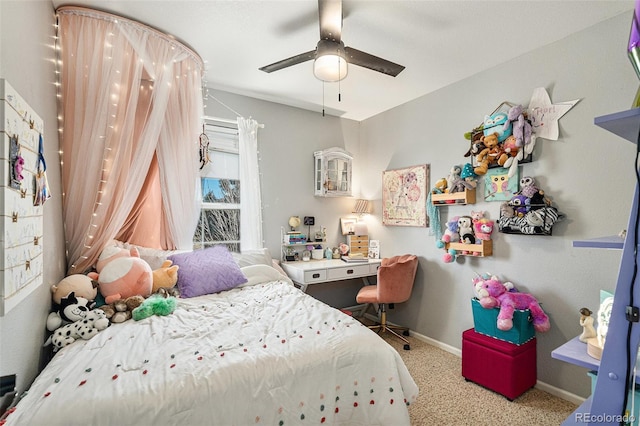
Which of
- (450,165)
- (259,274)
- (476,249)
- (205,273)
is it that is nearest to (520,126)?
(450,165)

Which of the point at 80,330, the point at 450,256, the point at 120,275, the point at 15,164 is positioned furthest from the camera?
the point at 450,256

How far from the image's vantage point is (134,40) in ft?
6.81

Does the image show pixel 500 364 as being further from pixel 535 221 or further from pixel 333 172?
pixel 333 172

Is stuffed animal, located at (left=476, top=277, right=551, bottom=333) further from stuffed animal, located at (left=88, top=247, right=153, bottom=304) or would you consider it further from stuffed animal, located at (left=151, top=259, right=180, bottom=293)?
stuffed animal, located at (left=88, top=247, right=153, bottom=304)

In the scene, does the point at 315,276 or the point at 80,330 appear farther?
the point at 315,276

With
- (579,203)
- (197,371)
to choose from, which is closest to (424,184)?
Result: (579,203)

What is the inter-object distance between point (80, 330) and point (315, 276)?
203cm

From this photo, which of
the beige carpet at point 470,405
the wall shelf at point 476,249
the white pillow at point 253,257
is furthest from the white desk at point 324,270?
the beige carpet at point 470,405

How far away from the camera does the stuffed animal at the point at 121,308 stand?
72.7 inches

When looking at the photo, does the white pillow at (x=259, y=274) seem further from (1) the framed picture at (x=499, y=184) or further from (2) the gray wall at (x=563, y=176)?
(1) the framed picture at (x=499, y=184)

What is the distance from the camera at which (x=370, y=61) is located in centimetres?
198

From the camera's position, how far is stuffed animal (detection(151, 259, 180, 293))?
2268 mm

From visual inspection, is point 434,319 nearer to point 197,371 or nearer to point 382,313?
point 382,313

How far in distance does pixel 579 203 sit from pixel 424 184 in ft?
4.46
